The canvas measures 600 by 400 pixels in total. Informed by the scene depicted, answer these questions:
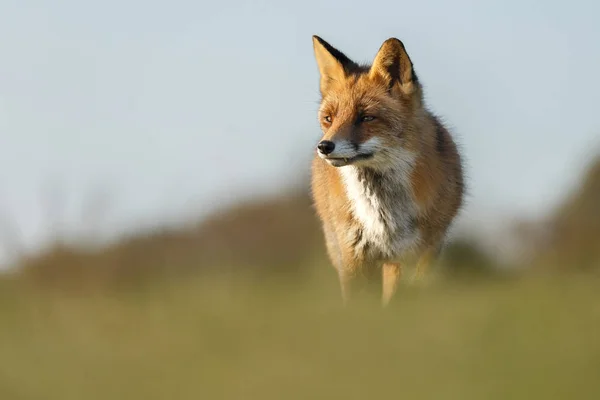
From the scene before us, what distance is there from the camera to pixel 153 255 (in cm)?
639

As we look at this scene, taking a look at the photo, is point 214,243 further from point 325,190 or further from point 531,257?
point 531,257

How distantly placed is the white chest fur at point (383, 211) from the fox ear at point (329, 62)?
107cm

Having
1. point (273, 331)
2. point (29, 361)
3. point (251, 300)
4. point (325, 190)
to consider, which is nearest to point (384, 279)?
point (325, 190)

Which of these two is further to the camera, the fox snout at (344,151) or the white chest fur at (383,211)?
the white chest fur at (383,211)

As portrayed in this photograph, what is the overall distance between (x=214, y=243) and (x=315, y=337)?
3.76m

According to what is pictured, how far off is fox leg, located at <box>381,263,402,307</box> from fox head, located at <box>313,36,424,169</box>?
1052 millimetres

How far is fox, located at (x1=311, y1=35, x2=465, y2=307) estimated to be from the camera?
821 centimetres

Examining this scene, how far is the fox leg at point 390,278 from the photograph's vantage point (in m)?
8.69

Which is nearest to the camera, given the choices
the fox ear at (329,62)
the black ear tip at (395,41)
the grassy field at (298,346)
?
the grassy field at (298,346)

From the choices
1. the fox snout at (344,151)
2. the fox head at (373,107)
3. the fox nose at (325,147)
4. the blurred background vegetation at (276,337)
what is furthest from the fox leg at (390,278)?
the blurred background vegetation at (276,337)

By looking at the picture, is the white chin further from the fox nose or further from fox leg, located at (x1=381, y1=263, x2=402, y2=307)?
fox leg, located at (x1=381, y1=263, x2=402, y2=307)

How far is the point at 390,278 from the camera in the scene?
883cm

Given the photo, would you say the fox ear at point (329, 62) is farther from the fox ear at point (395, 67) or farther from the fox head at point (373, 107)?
the fox ear at point (395, 67)

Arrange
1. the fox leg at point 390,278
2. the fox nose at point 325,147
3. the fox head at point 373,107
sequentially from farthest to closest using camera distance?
the fox leg at point 390,278 < the fox head at point 373,107 < the fox nose at point 325,147
